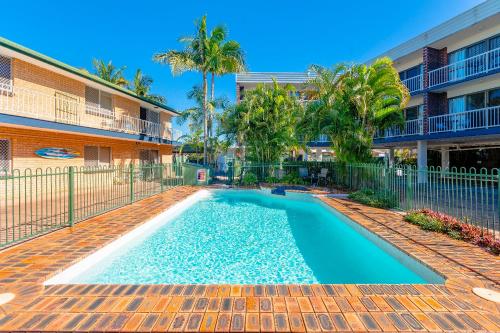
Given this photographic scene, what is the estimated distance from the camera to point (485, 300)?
3410 millimetres

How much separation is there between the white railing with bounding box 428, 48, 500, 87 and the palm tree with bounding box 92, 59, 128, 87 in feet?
101

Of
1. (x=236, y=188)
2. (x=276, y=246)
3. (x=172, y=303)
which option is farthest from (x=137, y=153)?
(x=172, y=303)

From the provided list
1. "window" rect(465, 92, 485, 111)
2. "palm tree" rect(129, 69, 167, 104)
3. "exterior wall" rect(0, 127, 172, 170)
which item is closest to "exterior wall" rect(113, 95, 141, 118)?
"exterior wall" rect(0, 127, 172, 170)

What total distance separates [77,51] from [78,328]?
34948 millimetres

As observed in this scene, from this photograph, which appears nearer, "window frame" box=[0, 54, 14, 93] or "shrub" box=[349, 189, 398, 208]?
"shrub" box=[349, 189, 398, 208]

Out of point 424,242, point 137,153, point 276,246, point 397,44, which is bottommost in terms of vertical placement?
point 276,246

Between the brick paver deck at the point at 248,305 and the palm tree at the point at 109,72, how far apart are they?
1208 inches

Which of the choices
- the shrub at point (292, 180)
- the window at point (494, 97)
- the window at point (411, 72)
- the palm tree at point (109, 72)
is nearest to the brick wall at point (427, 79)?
the window at point (411, 72)

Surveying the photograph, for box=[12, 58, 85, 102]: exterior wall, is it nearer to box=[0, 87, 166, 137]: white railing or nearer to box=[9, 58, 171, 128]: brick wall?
box=[9, 58, 171, 128]: brick wall

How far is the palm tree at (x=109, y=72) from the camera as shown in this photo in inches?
1203

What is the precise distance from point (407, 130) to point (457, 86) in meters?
3.98

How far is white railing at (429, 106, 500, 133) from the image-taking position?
574 inches

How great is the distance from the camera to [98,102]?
1659 centimetres

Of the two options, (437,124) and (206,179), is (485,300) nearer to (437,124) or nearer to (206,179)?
(206,179)
